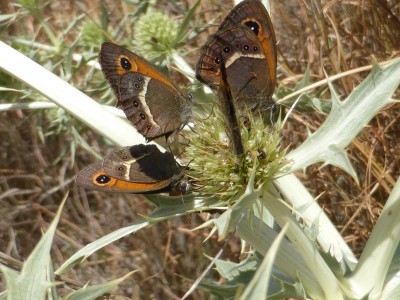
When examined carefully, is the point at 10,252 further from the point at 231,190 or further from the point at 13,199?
the point at 231,190

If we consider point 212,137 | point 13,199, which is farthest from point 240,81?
point 13,199

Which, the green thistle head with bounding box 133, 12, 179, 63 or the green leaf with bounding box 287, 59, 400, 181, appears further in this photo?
the green thistle head with bounding box 133, 12, 179, 63

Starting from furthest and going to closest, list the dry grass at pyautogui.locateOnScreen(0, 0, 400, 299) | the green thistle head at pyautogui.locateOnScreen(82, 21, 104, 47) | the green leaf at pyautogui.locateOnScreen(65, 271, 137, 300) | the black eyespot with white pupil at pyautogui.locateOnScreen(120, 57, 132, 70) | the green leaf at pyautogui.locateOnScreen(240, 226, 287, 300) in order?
the green thistle head at pyautogui.locateOnScreen(82, 21, 104, 47), the dry grass at pyautogui.locateOnScreen(0, 0, 400, 299), the black eyespot with white pupil at pyautogui.locateOnScreen(120, 57, 132, 70), the green leaf at pyautogui.locateOnScreen(65, 271, 137, 300), the green leaf at pyautogui.locateOnScreen(240, 226, 287, 300)

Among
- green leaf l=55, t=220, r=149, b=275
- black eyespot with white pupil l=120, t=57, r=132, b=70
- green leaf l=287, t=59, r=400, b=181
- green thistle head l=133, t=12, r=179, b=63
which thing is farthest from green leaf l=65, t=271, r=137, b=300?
green thistle head l=133, t=12, r=179, b=63

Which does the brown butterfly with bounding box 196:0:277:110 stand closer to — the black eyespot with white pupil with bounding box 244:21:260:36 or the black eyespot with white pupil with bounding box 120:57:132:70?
the black eyespot with white pupil with bounding box 244:21:260:36

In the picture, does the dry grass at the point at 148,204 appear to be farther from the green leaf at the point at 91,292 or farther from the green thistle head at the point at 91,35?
the green leaf at the point at 91,292

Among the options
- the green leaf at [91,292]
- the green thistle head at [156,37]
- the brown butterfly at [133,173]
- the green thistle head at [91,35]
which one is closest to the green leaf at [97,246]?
the brown butterfly at [133,173]
